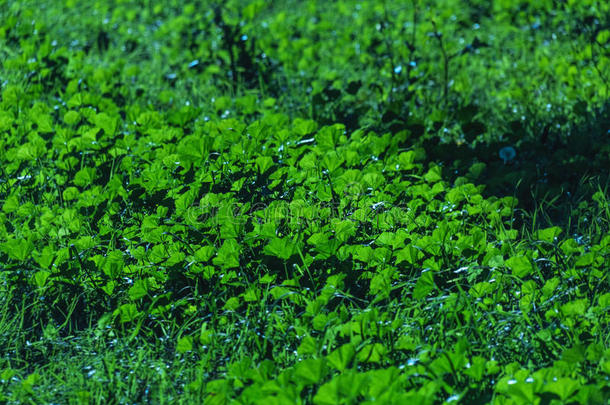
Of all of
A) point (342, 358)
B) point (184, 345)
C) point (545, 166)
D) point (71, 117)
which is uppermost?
point (71, 117)

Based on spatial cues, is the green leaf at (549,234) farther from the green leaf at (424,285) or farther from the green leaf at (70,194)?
the green leaf at (70,194)

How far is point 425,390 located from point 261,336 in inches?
25.8

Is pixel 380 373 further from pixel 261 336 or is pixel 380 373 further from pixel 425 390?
pixel 261 336

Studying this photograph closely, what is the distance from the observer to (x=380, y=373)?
77.5 inches

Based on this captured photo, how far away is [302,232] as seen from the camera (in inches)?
109

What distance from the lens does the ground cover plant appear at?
88.4 inches

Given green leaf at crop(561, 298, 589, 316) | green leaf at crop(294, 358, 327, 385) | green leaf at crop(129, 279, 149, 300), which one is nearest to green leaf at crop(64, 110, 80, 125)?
green leaf at crop(129, 279, 149, 300)

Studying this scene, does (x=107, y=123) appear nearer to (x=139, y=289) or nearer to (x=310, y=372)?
(x=139, y=289)

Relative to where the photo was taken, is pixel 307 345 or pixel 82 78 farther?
pixel 82 78

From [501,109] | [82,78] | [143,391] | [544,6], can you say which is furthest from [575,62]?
[143,391]

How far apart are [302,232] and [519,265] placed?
2.63ft

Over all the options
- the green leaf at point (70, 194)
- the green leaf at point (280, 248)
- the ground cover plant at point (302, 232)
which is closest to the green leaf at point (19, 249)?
the ground cover plant at point (302, 232)

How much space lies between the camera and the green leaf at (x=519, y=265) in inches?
99.7

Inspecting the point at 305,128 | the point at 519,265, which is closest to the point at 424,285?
the point at 519,265
